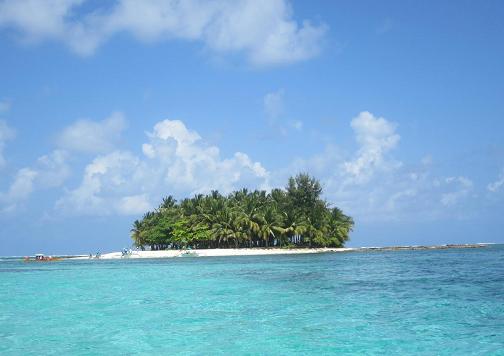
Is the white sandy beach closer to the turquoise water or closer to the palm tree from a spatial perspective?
the palm tree

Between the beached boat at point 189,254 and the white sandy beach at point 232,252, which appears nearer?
the beached boat at point 189,254

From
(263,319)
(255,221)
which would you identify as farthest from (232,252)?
(263,319)

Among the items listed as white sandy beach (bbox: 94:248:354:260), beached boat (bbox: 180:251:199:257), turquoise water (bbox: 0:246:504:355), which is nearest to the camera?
turquoise water (bbox: 0:246:504:355)

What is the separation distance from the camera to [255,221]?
73.7 meters

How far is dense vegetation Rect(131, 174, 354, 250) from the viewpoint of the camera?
7356 cm

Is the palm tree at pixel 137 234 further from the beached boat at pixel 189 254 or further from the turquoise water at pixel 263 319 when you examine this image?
the turquoise water at pixel 263 319

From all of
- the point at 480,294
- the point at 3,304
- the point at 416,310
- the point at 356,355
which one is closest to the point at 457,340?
the point at 356,355

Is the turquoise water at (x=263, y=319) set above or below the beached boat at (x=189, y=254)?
below

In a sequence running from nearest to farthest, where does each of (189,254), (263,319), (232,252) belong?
1. (263,319)
2. (232,252)
3. (189,254)

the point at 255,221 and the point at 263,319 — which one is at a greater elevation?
the point at 255,221

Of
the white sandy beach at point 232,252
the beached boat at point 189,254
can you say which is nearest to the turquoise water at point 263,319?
the beached boat at point 189,254

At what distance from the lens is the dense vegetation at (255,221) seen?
7356cm

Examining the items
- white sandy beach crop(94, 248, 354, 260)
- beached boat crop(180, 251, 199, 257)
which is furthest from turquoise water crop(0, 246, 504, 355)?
white sandy beach crop(94, 248, 354, 260)

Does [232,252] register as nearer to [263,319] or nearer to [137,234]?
[137,234]
